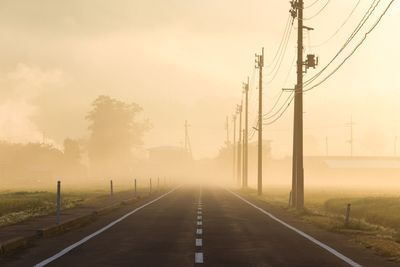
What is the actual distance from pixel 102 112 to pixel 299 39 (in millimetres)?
132828

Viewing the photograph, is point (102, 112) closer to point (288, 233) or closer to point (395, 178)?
point (395, 178)

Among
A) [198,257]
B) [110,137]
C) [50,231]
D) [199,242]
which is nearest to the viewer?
[198,257]

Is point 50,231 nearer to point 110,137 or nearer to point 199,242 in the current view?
point 199,242

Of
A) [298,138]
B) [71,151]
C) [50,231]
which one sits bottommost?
[50,231]

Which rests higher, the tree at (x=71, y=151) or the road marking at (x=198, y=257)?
the tree at (x=71, y=151)

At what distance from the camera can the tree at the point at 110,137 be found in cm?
15825

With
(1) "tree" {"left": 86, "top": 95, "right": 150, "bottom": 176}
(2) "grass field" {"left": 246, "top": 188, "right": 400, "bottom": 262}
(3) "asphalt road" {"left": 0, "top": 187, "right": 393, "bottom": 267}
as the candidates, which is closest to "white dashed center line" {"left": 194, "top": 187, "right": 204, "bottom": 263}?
(3) "asphalt road" {"left": 0, "top": 187, "right": 393, "bottom": 267}

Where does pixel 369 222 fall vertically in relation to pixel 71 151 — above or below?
below

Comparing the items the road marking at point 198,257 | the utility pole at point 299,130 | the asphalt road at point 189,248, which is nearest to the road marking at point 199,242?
the asphalt road at point 189,248

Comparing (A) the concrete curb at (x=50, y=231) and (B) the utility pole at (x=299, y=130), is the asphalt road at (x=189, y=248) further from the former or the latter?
(B) the utility pole at (x=299, y=130)

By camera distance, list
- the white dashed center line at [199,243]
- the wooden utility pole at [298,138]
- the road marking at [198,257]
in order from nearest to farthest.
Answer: the road marking at [198,257] < the white dashed center line at [199,243] < the wooden utility pole at [298,138]

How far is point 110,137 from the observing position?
160 m

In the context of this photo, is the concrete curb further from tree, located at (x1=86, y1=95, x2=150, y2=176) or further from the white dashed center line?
tree, located at (x1=86, y1=95, x2=150, y2=176)

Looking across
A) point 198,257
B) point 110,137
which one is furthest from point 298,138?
point 110,137
